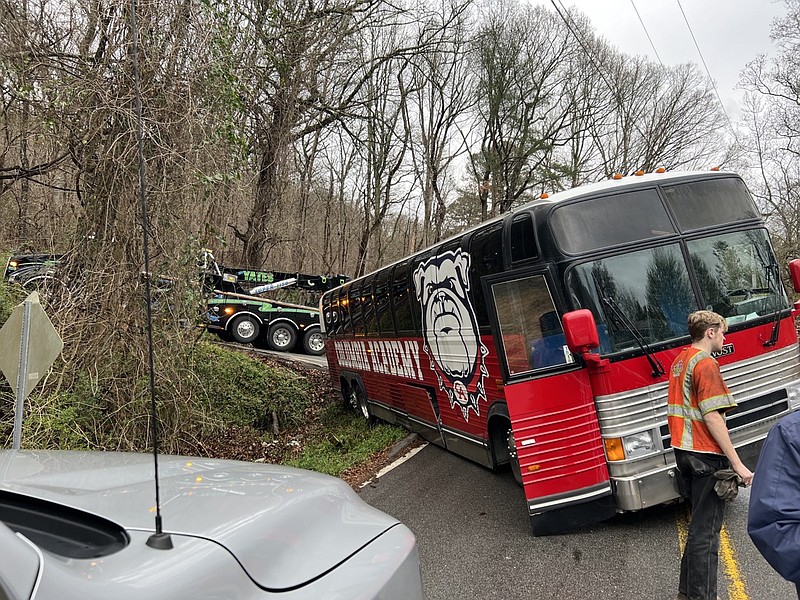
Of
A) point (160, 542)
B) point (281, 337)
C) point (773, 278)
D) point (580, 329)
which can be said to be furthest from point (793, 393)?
point (281, 337)

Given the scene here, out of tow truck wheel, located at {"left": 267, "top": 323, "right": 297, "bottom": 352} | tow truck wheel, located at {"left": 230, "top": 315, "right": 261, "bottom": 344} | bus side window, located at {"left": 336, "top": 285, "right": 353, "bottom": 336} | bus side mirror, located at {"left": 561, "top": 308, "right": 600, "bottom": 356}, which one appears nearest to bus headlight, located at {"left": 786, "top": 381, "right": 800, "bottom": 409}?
bus side mirror, located at {"left": 561, "top": 308, "right": 600, "bottom": 356}

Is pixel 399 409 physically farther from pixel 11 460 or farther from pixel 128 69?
pixel 11 460

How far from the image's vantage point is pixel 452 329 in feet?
23.9

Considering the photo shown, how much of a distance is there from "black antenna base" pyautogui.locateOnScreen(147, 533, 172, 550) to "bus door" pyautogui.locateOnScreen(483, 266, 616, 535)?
3.73m

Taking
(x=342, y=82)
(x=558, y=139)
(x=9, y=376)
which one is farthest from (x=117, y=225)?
(x=558, y=139)

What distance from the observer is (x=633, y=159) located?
127 ft

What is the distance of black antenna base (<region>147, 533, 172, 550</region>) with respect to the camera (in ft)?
5.11

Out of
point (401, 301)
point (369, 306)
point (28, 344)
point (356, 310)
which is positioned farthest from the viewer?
point (356, 310)

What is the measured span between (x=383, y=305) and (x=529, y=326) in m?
5.04

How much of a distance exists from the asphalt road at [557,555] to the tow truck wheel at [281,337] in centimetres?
1330

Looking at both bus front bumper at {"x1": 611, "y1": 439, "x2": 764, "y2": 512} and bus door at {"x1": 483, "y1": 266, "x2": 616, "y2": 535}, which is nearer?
bus front bumper at {"x1": 611, "y1": 439, "x2": 764, "y2": 512}

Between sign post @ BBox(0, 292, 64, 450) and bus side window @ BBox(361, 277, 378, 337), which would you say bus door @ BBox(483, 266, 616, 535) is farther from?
bus side window @ BBox(361, 277, 378, 337)

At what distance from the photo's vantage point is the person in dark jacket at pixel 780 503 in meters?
1.82

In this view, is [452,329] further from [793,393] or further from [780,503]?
[780,503]
